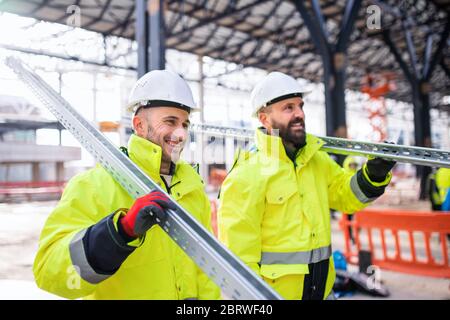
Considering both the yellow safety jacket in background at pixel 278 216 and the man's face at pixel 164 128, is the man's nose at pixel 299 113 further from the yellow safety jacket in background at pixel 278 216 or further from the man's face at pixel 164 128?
the man's face at pixel 164 128

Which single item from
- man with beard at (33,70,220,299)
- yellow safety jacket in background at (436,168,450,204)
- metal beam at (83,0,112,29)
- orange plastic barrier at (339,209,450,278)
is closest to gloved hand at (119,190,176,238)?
man with beard at (33,70,220,299)

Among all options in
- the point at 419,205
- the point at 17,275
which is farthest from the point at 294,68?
the point at 17,275

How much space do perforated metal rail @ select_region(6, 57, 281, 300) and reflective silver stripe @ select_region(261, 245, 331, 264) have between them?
975mm

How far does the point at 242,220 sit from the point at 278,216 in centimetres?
22

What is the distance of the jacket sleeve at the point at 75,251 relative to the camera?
106cm

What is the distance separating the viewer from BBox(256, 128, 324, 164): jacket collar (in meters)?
2.07

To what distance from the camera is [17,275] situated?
14.9 ft

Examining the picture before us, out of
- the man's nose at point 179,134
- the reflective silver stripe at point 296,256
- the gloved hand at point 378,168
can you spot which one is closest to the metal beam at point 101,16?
the man's nose at point 179,134

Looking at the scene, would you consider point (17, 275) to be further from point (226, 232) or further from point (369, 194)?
point (369, 194)

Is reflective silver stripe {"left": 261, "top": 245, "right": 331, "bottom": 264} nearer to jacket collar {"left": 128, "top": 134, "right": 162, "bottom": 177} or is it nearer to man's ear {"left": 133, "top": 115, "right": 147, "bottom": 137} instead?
jacket collar {"left": 128, "top": 134, "right": 162, "bottom": 177}

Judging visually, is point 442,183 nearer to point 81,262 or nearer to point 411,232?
point 411,232

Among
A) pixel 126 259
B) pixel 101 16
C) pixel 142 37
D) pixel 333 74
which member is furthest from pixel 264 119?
pixel 101 16

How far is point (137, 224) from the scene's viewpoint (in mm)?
1031

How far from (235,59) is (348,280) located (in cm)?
1573
